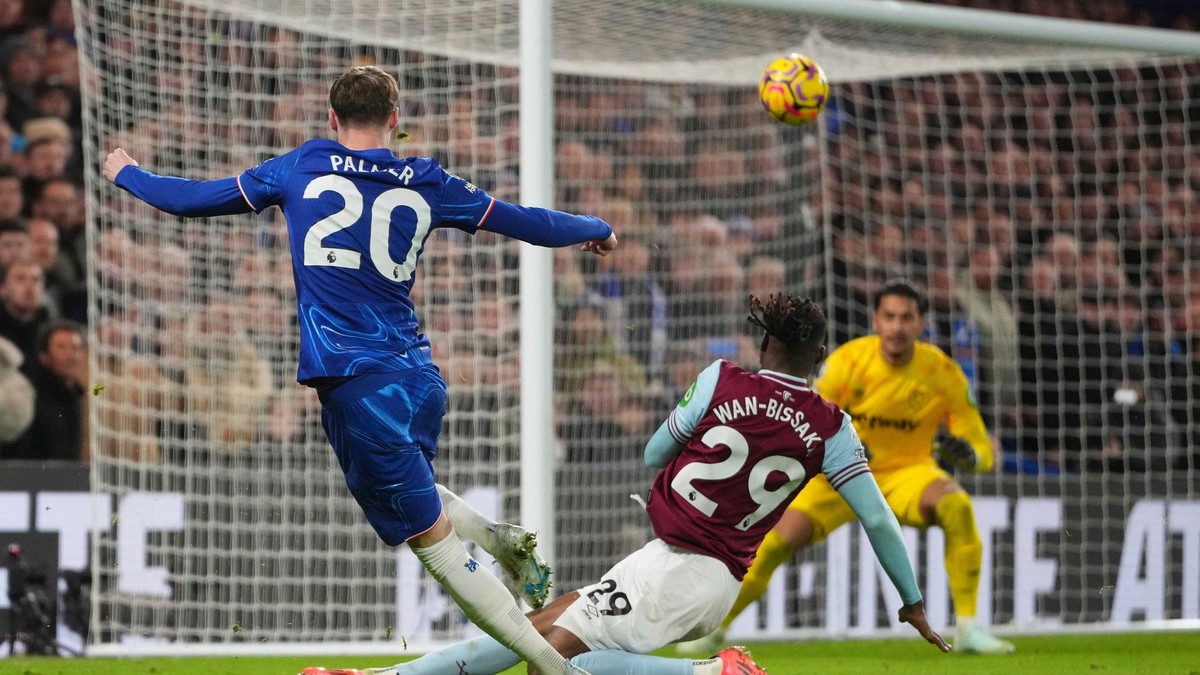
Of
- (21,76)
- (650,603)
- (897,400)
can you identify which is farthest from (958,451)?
(21,76)

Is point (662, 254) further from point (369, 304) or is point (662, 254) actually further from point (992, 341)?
point (369, 304)

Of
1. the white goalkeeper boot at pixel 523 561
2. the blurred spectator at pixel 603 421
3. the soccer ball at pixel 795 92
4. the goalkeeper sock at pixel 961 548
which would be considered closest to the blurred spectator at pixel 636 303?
the blurred spectator at pixel 603 421

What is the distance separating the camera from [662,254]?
10.2 metres

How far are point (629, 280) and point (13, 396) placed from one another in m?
3.68

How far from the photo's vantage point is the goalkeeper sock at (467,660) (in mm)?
4785

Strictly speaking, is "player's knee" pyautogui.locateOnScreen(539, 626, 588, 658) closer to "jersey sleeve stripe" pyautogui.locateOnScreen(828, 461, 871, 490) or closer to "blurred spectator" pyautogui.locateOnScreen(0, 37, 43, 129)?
"jersey sleeve stripe" pyautogui.locateOnScreen(828, 461, 871, 490)

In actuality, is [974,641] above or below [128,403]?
below

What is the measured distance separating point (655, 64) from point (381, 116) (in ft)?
16.4

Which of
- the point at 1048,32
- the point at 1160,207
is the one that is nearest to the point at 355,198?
the point at 1048,32

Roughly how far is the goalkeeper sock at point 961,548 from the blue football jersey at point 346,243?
3.87 m

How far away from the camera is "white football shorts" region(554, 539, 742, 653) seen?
15.6 ft

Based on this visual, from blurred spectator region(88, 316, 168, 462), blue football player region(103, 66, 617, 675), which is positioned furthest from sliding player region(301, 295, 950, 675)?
blurred spectator region(88, 316, 168, 462)

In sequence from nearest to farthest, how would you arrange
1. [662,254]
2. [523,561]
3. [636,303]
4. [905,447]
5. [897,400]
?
[523,561]
[897,400]
[905,447]
[636,303]
[662,254]

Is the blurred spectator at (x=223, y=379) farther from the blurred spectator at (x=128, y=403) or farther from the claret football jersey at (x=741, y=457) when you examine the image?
the claret football jersey at (x=741, y=457)
